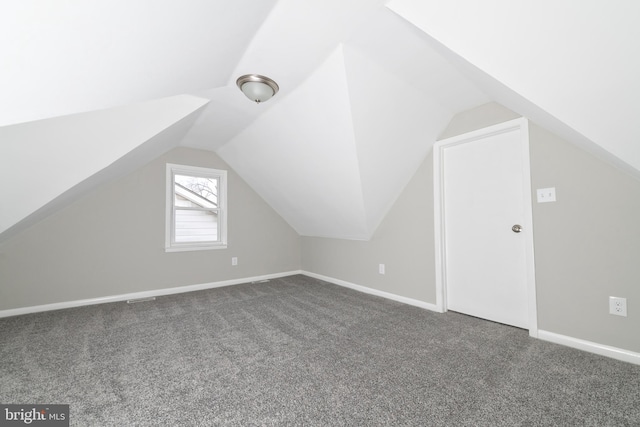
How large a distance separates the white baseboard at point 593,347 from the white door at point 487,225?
153mm

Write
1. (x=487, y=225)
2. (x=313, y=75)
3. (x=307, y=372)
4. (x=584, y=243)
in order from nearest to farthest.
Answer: (x=307, y=372)
(x=584, y=243)
(x=313, y=75)
(x=487, y=225)

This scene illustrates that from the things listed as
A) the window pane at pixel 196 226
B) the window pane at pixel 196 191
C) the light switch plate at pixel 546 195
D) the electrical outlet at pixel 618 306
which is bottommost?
the electrical outlet at pixel 618 306

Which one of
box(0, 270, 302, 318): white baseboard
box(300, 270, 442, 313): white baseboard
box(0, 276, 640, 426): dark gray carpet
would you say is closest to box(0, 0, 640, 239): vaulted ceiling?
box(0, 276, 640, 426): dark gray carpet

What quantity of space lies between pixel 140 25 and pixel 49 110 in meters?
0.67

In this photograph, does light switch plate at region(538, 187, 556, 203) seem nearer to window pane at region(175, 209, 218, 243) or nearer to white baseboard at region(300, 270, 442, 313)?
white baseboard at region(300, 270, 442, 313)

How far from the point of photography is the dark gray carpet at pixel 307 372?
53.7 inches

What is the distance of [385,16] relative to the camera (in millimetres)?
1584

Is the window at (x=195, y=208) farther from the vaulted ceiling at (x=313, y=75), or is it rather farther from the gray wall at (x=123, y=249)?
the vaulted ceiling at (x=313, y=75)

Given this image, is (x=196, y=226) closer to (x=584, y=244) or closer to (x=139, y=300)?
(x=139, y=300)

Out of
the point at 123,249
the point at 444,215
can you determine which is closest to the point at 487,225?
the point at 444,215

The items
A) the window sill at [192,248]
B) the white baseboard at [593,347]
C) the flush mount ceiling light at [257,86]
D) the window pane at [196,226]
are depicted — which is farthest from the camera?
the window pane at [196,226]

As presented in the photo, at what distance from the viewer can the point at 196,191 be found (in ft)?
13.8

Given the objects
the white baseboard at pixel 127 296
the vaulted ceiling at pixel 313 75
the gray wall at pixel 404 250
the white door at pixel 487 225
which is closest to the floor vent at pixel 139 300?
the white baseboard at pixel 127 296

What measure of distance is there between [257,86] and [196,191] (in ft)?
8.56
